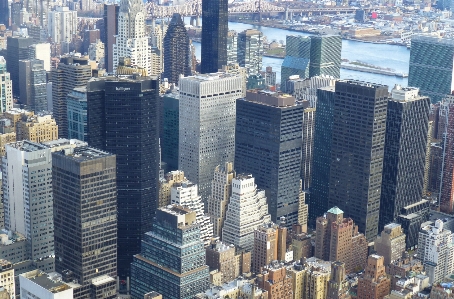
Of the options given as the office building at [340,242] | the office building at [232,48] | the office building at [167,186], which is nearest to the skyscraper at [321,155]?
the office building at [340,242]

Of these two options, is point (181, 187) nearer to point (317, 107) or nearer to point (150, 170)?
point (150, 170)

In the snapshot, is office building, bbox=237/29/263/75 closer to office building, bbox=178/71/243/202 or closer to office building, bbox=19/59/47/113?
office building, bbox=19/59/47/113

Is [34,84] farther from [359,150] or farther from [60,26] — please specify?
[359,150]

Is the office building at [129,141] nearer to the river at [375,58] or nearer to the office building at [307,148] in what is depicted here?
the office building at [307,148]

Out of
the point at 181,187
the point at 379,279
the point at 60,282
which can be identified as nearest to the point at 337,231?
the point at 379,279

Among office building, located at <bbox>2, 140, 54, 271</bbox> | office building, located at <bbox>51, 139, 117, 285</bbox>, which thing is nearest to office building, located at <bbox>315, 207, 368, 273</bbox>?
office building, located at <bbox>51, 139, 117, 285</bbox>

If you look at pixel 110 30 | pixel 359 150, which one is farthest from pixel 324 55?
pixel 359 150
